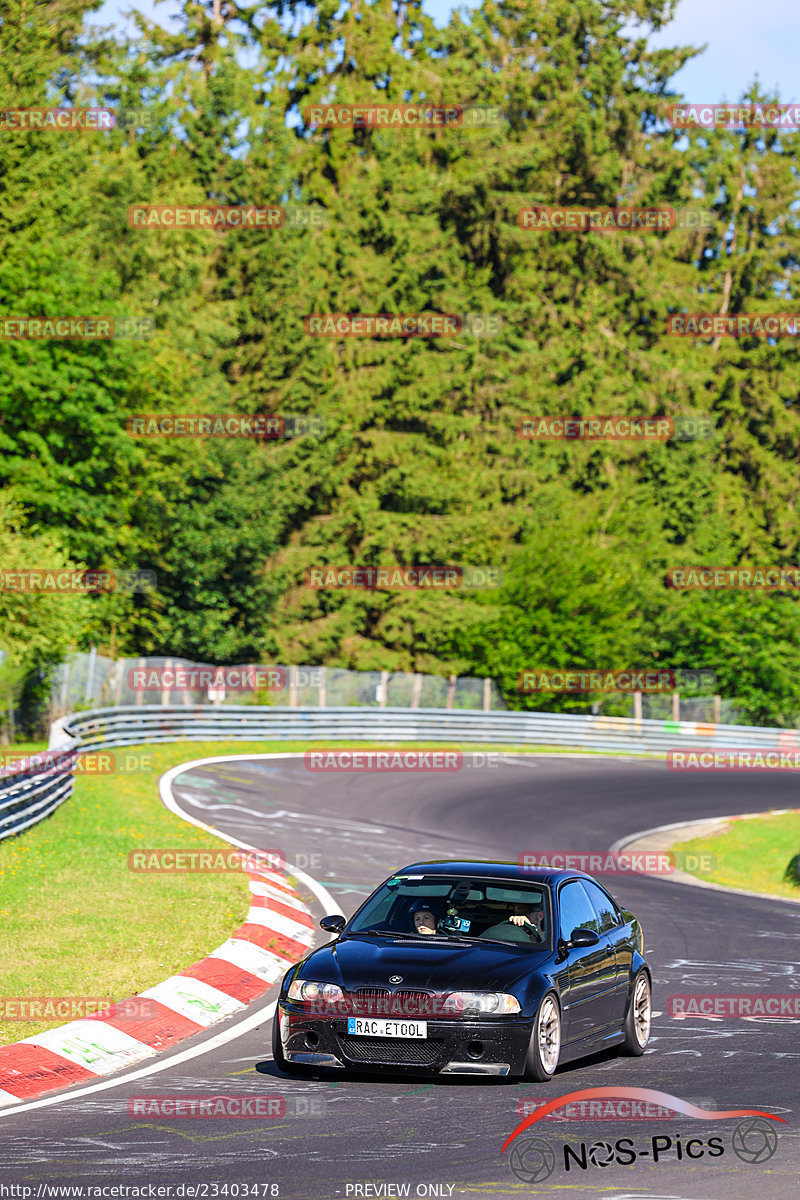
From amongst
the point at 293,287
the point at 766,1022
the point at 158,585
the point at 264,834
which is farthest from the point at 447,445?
the point at 766,1022

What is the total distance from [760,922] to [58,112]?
4181 cm

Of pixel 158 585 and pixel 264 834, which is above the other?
pixel 158 585

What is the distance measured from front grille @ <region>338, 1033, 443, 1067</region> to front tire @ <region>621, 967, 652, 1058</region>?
2.09 metres

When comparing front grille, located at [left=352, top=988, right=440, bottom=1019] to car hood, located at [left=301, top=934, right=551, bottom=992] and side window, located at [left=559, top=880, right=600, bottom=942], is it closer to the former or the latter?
car hood, located at [left=301, top=934, right=551, bottom=992]

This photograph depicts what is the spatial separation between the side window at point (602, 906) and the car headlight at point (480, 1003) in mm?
1877

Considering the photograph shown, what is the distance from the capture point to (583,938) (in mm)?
9734

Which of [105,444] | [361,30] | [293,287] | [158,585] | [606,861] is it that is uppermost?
[361,30]

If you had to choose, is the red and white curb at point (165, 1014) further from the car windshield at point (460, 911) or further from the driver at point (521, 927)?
the driver at point (521, 927)

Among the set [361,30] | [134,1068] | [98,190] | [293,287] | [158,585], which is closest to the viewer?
[134,1068]

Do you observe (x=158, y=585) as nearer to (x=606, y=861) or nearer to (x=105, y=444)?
(x=105, y=444)

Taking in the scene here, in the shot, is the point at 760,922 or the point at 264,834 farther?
the point at 264,834

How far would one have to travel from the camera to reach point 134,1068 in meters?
9.52

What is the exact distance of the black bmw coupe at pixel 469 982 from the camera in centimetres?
870

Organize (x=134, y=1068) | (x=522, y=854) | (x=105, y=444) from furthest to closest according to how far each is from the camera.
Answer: (x=105, y=444) < (x=522, y=854) < (x=134, y=1068)
